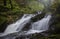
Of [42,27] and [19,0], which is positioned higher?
[19,0]

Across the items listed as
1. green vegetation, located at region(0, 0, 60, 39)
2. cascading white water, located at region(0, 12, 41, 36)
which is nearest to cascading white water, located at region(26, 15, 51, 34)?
green vegetation, located at region(0, 0, 60, 39)

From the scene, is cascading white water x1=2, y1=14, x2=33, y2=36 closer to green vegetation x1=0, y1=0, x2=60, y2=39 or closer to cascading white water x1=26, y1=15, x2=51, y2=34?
green vegetation x1=0, y1=0, x2=60, y2=39

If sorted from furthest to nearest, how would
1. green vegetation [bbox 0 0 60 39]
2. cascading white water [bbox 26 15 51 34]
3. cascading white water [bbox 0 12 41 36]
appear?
cascading white water [bbox 0 12 41 36] → cascading white water [bbox 26 15 51 34] → green vegetation [bbox 0 0 60 39]

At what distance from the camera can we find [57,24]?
1234 cm

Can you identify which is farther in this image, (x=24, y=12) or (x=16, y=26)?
(x=24, y=12)

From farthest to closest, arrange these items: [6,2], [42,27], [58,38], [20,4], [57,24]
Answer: [20,4], [6,2], [42,27], [57,24], [58,38]

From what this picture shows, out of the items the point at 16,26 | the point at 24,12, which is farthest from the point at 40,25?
the point at 24,12

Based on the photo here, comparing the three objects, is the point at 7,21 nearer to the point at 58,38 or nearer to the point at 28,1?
the point at 58,38

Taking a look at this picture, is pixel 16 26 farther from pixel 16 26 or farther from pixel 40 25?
pixel 40 25

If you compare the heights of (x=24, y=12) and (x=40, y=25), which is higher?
(x=24, y=12)

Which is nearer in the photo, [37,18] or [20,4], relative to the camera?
[37,18]

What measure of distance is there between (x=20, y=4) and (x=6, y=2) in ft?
8.77

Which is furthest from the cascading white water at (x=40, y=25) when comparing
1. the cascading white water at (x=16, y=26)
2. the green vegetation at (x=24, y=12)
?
the cascading white water at (x=16, y=26)

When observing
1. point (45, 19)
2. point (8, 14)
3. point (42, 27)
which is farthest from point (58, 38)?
point (8, 14)
